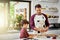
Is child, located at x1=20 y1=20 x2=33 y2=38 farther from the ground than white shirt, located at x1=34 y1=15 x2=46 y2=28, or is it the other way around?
white shirt, located at x1=34 y1=15 x2=46 y2=28

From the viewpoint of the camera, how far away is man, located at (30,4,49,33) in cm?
113

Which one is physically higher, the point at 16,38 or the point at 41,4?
the point at 41,4

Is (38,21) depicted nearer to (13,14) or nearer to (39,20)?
(39,20)

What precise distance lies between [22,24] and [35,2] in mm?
192

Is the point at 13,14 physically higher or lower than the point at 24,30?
higher

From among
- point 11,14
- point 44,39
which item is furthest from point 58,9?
point 11,14

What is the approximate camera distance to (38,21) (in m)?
1.13

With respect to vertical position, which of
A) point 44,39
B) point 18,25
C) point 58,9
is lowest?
point 44,39

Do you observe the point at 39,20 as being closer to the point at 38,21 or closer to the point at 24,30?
the point at 38,21

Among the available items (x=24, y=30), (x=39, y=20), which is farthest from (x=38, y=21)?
(x=24, y=30)

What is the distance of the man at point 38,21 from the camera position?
3.70 ft

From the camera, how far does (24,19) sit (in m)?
1.11

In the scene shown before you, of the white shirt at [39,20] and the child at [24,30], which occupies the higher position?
the white shirt at [39,20]

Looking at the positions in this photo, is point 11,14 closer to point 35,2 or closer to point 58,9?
point 35,2
